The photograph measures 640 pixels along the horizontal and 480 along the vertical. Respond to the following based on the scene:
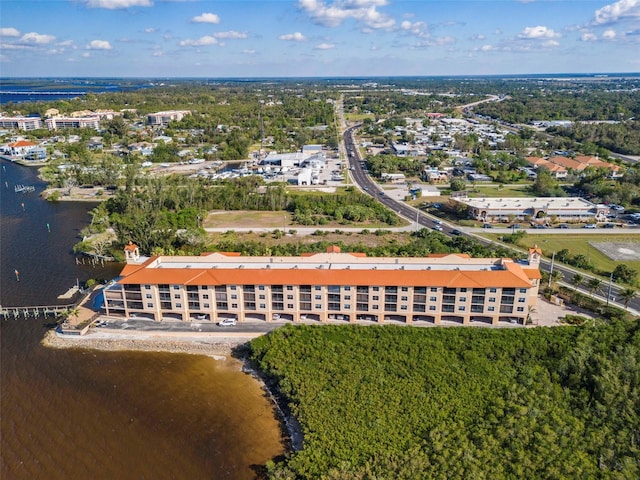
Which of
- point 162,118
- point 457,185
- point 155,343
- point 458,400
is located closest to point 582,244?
point 457,185

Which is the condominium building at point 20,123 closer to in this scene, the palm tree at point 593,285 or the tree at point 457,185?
the tree at point 457,185

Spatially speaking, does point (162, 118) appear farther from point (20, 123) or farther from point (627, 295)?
point (627, 295)

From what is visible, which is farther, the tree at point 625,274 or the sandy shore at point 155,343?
the tree at point 625,274

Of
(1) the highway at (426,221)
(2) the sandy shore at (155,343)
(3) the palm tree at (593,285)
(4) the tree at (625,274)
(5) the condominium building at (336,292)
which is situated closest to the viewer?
(2) the sandy shore at (155,343)

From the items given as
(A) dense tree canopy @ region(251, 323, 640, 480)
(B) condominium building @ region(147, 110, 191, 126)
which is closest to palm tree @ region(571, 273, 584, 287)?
(A) dense tree canopy @ region(251, 323, 640, 480)

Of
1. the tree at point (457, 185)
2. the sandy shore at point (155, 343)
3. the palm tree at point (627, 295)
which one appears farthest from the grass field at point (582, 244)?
the sandy shore at point (155, 343)

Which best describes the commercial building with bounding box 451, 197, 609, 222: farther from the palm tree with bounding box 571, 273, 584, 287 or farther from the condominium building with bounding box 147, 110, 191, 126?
the condominium building with bounding box 147, 110, 191, 126

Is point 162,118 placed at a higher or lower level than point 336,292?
higher
